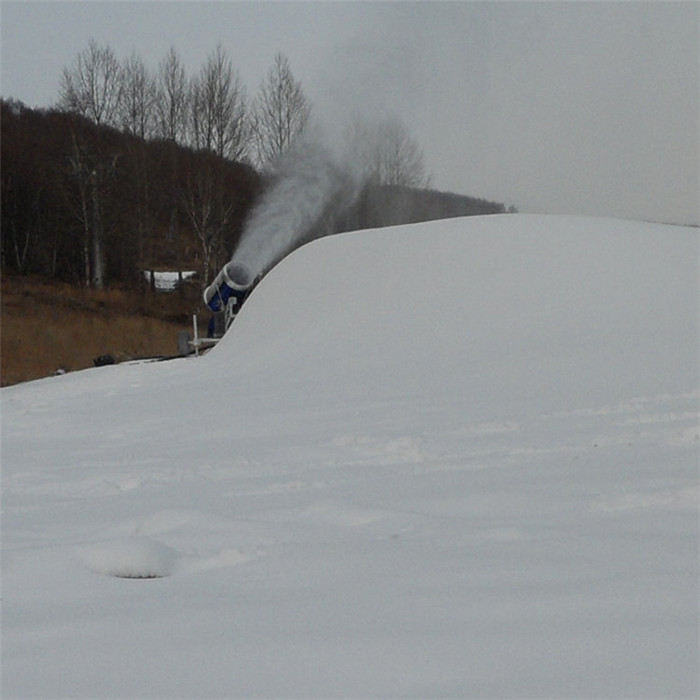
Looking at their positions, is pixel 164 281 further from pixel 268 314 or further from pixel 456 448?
pixel 456 448

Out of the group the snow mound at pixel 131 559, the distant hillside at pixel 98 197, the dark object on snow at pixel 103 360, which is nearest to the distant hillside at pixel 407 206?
the distant hillside at pixel 98 197

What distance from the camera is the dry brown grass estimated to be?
13953 millimetres

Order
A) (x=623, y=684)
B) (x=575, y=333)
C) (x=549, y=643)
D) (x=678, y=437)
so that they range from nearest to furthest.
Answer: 1. (x=623, y=684)
2. (x=549, y=643)
3. (x=678, y=437)
4. (x=575, y=333)

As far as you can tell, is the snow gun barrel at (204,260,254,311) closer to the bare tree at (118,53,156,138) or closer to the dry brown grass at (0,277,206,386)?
the dry brown grass at (0,277,206,386)

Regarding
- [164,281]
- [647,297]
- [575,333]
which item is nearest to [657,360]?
[575,333]

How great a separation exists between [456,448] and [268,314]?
4.63 m

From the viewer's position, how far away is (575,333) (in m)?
4.78

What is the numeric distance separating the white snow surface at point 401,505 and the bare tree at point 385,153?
11412mm

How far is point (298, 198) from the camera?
17.5 metres

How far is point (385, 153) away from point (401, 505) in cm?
1820

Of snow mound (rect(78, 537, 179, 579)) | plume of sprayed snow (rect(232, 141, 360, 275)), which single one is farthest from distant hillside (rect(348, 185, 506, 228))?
snow mound (rect(78, 537, 179, 579))

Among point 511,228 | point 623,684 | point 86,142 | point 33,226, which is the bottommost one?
point 623,684

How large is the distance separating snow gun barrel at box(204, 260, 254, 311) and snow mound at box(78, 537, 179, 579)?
819 centimetres

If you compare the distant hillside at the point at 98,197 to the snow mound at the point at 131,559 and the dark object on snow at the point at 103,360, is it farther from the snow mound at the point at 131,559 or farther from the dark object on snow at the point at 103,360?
the snow mound at the point at 131,559
